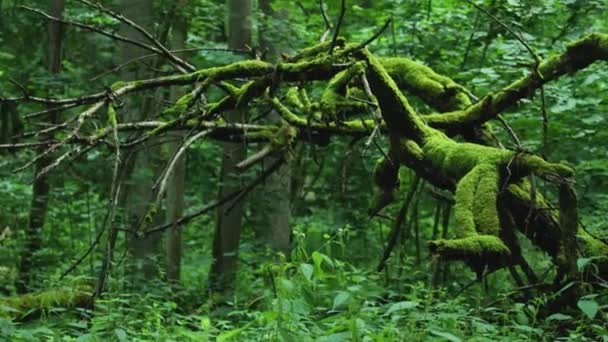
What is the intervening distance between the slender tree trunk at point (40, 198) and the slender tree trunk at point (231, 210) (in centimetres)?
258

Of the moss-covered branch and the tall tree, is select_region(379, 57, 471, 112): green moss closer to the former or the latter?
the moss-covered branch

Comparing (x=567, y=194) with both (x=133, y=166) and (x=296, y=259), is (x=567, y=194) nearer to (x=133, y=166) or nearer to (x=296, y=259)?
Result: (x=296, y=259)

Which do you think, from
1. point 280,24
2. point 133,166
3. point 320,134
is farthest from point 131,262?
point 280,24

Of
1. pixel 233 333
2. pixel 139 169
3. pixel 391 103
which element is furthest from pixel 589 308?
pixel 139 169

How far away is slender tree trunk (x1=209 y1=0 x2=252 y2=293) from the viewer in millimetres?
7586

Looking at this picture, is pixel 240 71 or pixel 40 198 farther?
pixel 40 198

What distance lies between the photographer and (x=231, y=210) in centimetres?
816

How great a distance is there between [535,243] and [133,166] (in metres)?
4.45

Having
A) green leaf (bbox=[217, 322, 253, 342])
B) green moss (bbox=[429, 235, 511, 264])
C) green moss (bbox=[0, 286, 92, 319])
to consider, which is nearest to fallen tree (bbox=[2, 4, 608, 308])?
green moss (bbox=[429, 235, 511, 264])

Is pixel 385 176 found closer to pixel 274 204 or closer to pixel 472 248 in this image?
pixel 472 248

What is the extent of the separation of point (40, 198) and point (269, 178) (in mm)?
3596

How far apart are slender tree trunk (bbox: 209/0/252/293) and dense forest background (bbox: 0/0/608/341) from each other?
2 cm

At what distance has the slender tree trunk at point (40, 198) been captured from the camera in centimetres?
959

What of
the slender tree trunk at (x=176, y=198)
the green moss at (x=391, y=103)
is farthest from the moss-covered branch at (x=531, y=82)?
the slender tree trunk at (x=176, y=198)
